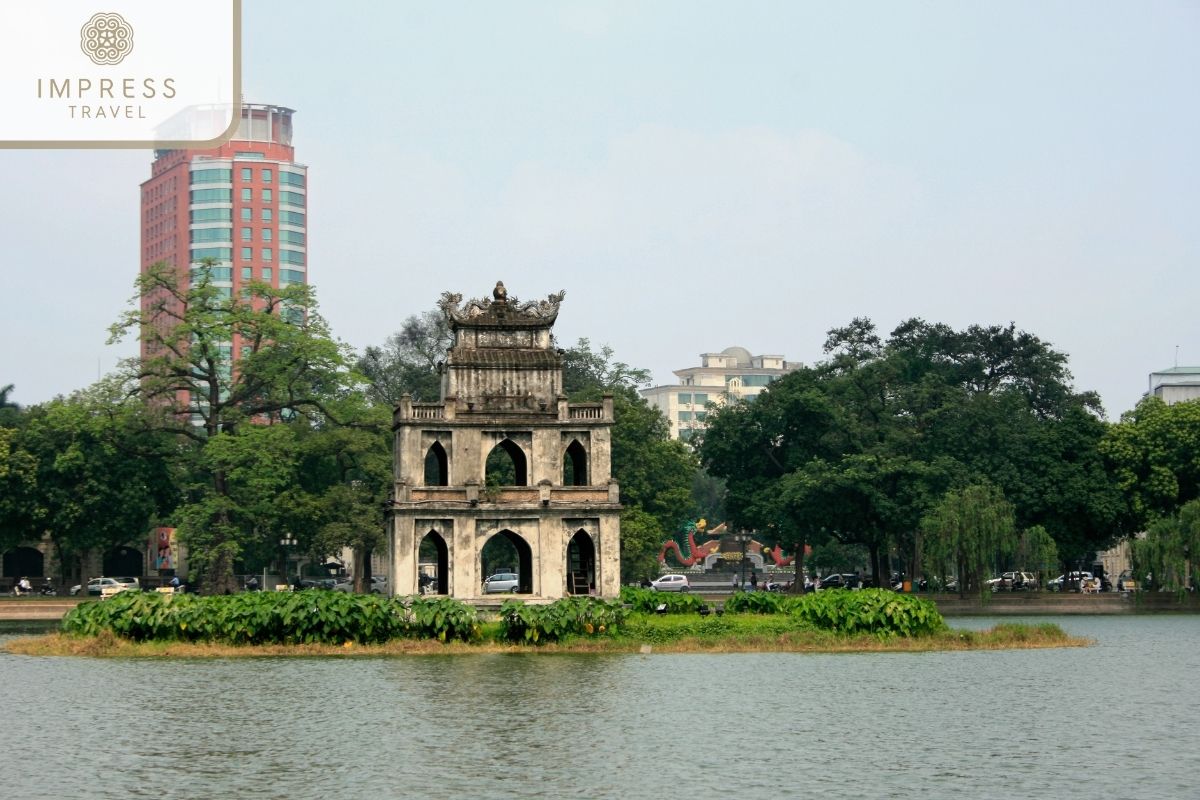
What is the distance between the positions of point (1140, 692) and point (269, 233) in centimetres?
12670

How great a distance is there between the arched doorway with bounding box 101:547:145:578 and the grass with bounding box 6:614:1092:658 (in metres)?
48.2

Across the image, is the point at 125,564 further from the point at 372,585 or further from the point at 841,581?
the point at 841,581

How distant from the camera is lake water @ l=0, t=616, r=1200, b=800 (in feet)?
83.5

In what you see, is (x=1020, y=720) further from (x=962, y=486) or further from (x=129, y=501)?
(x=129, y=501)

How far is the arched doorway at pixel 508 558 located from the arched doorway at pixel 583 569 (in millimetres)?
1313

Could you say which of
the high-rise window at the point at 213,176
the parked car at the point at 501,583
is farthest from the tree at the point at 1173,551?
the high-rise window at the point at 213,176

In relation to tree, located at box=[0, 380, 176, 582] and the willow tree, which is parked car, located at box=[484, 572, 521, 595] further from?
the willow tree

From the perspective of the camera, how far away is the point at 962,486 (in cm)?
7394

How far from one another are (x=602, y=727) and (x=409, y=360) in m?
68.1

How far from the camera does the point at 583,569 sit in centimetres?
5634

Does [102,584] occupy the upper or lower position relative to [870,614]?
upper

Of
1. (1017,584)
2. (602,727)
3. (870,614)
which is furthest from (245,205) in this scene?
(602,727)

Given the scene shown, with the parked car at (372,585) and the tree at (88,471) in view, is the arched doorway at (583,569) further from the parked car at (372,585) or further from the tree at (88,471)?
the parked car at (372,585)

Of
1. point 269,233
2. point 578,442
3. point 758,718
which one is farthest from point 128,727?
point 269,233
